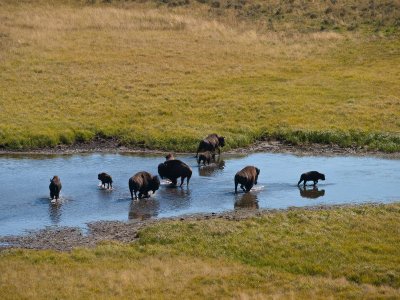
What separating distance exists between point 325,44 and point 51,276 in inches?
1764

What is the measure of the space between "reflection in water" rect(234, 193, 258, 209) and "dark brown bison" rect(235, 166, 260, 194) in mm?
407

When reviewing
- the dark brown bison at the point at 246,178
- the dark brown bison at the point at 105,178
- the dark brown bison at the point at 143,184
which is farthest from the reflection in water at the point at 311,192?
the dark brown bison at the point at 105,178

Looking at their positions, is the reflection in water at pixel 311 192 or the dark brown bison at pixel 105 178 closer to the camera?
the reflection in water at pixel 311 192

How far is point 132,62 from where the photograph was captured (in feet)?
197

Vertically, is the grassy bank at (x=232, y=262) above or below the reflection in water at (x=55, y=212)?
below

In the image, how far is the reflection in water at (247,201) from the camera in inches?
1291

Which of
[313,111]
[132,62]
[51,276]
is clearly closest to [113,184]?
[51,276]

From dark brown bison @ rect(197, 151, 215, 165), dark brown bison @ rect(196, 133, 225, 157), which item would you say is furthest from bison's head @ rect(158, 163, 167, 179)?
dark brown bison @ rect(196, 133, 225, 157)

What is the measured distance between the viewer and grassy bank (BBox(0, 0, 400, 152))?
151 feet

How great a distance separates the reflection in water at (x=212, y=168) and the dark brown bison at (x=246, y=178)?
374 cm

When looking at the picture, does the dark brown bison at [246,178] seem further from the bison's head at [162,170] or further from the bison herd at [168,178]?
the bison's head at [162,170]

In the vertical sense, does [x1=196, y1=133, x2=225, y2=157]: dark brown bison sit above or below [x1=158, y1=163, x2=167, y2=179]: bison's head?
above

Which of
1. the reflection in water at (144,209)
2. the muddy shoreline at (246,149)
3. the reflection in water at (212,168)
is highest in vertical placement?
the muddy shoreline at (246,149)

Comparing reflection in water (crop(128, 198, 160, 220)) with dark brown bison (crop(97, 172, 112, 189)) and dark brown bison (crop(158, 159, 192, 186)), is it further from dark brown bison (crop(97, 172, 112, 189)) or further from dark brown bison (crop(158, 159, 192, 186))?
dark brown bison (crop(158, 159, 192, 186))
